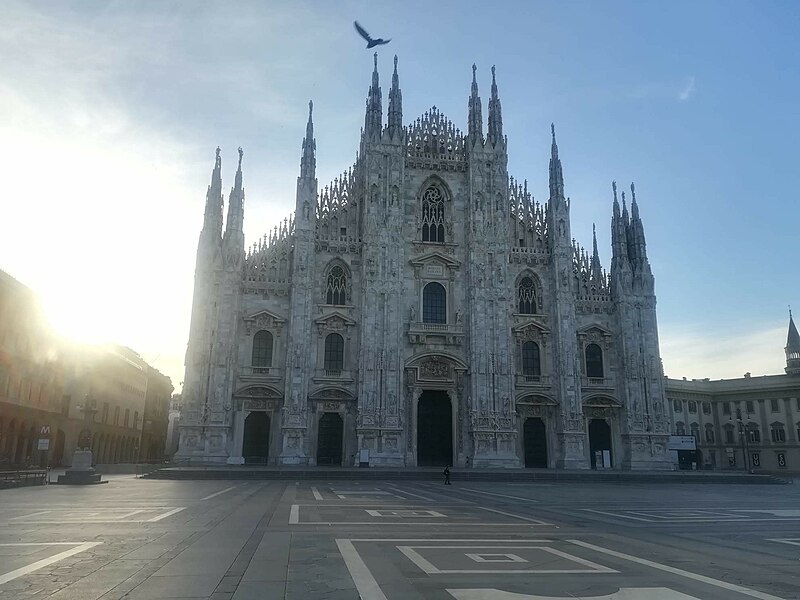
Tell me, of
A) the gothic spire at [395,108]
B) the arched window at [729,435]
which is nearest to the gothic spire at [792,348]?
the arched window at [729,435]

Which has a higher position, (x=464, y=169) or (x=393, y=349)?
(x=464, y=169)

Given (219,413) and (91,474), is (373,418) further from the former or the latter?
(91,474)

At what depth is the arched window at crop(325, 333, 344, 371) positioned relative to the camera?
43.6 m

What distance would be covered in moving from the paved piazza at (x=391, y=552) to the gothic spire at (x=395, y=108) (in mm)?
35451

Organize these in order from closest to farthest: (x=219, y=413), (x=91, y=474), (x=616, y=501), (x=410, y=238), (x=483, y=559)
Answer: (x=483, y=559) < (x=616, y=501) < (x=91, y=474) < (x=219, y=413) < (x=410, y=238)

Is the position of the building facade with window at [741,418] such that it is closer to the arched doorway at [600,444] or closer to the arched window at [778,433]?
the arched window at [778,433]

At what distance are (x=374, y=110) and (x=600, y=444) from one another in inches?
1191

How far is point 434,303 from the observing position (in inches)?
1821

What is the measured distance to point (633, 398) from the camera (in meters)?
46.1

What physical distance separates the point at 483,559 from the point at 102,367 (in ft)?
200

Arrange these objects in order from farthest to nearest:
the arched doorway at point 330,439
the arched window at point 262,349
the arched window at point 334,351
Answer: the arched window at point 334,351
the arched window at point 262,349
the arched doorway at point 330,439

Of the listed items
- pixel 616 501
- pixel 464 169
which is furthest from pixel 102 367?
pixel 616 501

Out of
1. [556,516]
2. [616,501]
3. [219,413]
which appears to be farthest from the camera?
[219,413]

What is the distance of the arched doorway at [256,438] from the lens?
136 feet
